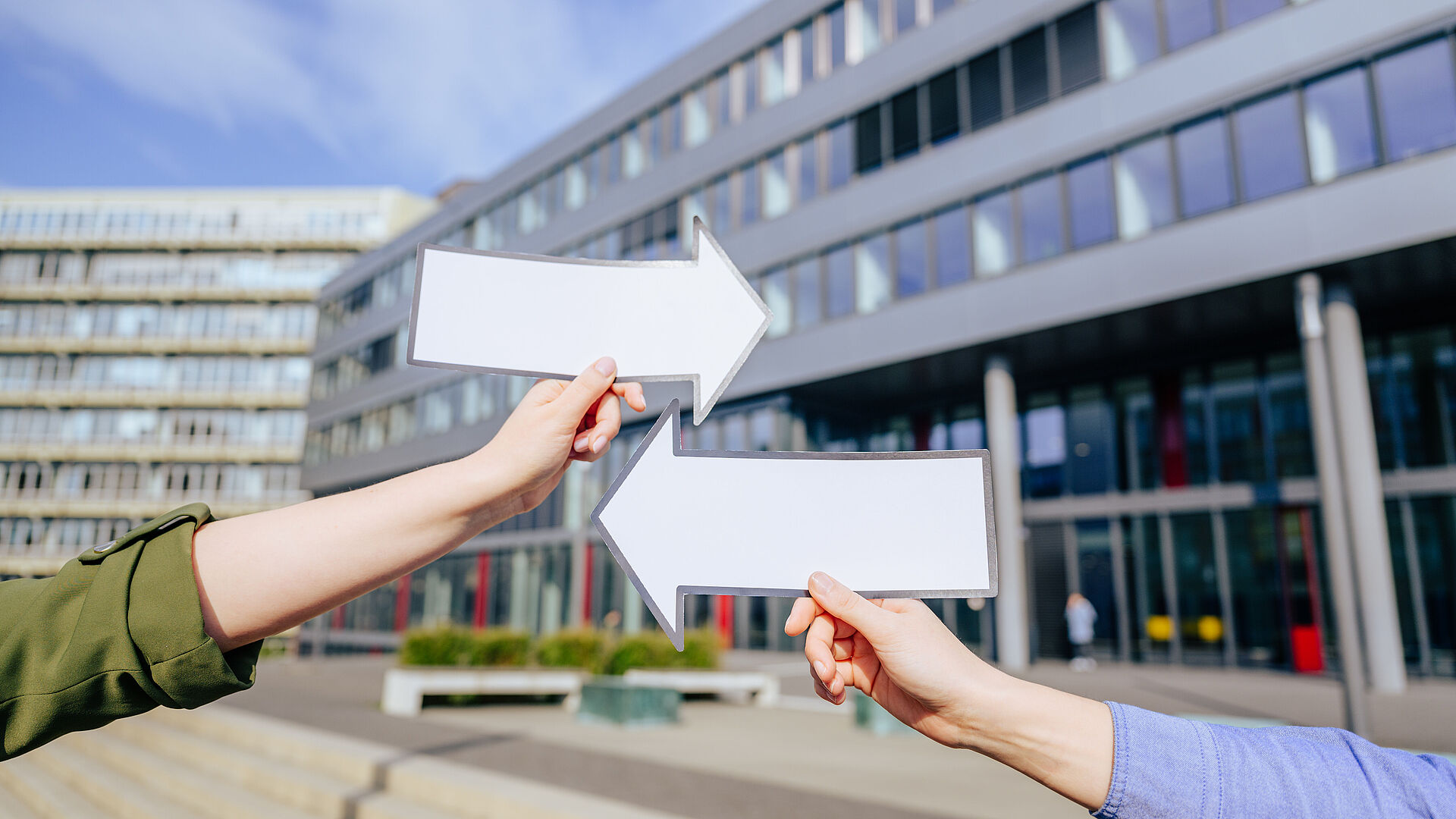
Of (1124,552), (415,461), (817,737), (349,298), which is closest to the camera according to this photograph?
(817,737)

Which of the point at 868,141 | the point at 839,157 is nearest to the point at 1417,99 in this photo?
the point at 868,141

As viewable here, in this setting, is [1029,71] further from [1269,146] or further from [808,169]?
[808,169]

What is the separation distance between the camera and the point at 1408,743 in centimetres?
924

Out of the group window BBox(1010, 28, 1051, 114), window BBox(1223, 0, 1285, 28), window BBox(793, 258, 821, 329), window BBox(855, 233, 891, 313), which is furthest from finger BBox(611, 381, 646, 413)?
window BBox(793, 258, 821, 329)

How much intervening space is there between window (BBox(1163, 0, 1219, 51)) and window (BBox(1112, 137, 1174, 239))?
186 centimetres

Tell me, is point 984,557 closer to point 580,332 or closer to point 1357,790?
point 1357,790

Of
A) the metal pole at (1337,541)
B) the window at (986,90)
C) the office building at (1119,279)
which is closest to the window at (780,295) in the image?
the office building at (1119,279)

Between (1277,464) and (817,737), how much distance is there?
12486 mm

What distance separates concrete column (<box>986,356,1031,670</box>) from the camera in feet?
61.8

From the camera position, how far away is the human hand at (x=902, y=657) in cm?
133

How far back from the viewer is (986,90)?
20.3 meters

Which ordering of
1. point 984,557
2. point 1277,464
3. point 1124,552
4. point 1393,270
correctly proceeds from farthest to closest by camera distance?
point 1124,552
point 1277,464
point 1393,270
point 984,557

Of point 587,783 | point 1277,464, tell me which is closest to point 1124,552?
point 1277,464

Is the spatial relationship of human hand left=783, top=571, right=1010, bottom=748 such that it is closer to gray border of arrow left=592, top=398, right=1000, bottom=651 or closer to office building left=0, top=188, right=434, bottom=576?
gray border of arrow left=592, top=398, right=1000, bottom=651
